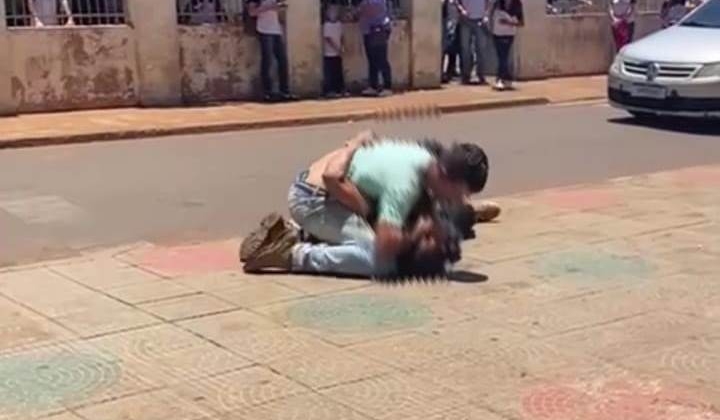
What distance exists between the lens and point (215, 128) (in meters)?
15.3

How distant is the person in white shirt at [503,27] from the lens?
64.0 ft

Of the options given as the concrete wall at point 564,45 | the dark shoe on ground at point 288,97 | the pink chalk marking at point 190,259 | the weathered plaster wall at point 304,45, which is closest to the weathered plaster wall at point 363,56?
the weathered plaster wall at point 304,45

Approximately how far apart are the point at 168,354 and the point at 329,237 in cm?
167

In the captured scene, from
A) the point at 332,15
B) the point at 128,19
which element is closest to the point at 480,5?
the point at 332,15

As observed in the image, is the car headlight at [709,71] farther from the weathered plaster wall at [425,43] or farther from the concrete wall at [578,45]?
the concrete wall at [578,45]

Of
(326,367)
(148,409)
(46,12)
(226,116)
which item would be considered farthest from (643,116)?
(148,409)

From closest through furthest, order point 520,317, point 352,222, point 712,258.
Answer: point 520,317, point 352,222, point 712,258

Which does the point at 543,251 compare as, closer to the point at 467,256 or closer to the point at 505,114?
the point at 467,256

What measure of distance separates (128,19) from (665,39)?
6878mm

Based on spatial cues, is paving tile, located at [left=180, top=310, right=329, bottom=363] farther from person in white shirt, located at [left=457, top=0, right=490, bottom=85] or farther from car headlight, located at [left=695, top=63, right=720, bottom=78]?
person in white shirt, located at [left=457, top=0, right=490, bottom=85]

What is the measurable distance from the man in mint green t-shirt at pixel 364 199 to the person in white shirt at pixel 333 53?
10.7 metres

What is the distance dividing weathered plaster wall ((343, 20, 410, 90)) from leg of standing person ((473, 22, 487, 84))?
1305 mm

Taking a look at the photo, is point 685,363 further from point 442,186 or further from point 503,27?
point 503,27

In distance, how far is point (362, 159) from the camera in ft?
22.2
